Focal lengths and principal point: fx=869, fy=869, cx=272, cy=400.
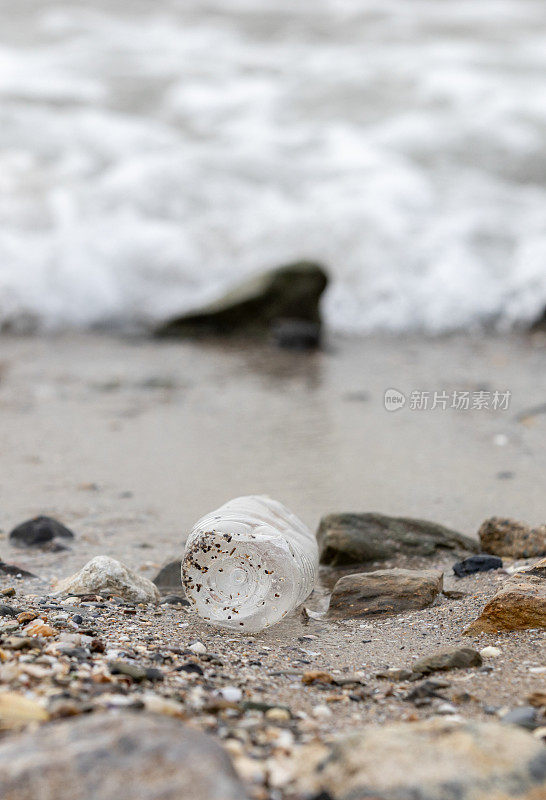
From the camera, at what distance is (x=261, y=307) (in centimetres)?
642

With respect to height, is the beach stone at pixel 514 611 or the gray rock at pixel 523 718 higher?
the gray rock at pixel 523 718

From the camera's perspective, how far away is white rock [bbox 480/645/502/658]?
2.06 metres

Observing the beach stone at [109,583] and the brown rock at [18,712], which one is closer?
the brown rock at [18,712]

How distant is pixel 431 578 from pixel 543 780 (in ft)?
4.24

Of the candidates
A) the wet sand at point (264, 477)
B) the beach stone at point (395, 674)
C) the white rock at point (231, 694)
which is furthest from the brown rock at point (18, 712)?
the beach stone at point (395, 674)

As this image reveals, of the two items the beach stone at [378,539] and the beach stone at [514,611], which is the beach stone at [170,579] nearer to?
the beach stone at [378,539]

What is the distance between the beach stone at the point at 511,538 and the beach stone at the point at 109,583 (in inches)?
47.2

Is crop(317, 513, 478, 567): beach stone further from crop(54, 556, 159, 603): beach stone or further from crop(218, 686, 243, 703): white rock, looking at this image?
crop(218, 686, 243, 703): white rock

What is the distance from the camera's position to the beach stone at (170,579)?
2.76 m

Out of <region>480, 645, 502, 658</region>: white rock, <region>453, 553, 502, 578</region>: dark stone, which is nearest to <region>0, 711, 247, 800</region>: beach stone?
<region>480, 645, 502, 658</region>: white rock

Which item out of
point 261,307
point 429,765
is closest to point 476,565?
point 429,765

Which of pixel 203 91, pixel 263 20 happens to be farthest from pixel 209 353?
pixel 263 20

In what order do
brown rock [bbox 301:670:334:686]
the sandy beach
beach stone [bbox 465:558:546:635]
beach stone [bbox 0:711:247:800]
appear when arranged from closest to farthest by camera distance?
beach stone [bbox 0:711:247:800], brown rock [bbox 301:670:334:686], beach stone [bbox 465:558:546:635], the sandy beach

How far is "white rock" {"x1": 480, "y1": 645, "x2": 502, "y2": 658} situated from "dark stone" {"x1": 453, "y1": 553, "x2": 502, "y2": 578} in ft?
2.40
